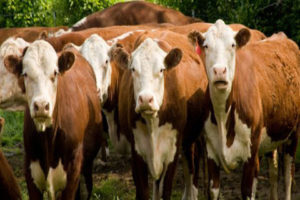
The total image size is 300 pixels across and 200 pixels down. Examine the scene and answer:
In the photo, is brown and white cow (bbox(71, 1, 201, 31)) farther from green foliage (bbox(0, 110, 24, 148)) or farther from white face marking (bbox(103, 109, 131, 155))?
white face marking (bbox(103, 109, 131, 155))

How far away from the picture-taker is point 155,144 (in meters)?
7.43

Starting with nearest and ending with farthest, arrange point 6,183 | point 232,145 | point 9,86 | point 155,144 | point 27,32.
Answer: point 6,183
point 155,144
point 232,145
point 9,86
point 27,32

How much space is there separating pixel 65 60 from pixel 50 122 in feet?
1.95

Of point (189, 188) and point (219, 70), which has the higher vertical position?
point (219, 70)

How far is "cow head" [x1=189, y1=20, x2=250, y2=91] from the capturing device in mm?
7211

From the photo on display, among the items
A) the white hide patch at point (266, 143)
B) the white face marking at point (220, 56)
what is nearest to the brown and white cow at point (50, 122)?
the white face marking at point (220, 56)

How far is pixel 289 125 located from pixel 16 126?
6325 millimetres

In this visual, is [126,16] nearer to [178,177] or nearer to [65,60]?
[178,177]

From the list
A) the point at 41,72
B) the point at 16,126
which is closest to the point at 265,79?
the point at 41,72

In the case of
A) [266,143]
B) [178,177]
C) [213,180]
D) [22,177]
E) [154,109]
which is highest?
[154,109]

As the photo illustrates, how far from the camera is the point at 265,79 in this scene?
8.20 m

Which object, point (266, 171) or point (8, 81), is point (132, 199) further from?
point (8, 81)

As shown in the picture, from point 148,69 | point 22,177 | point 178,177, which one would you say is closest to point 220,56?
point 148,69

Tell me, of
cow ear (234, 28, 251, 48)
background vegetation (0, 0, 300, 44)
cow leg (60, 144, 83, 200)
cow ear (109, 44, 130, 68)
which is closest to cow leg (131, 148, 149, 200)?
cow leg (60, 144, 83, 200)
